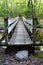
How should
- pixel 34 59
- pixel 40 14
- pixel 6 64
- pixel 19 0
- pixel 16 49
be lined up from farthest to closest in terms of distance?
1. pixel 19 0
2. pixel 40 14
3. pixel 16 49
4. pixel 34 59
5. pixel 6 64

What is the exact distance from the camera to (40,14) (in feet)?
31.6

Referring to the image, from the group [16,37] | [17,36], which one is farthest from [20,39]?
[17,36]

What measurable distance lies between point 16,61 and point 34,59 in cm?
45

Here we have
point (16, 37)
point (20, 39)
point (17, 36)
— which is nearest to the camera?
point (20, 39)

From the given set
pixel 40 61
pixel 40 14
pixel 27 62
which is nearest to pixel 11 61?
pixel 27 62

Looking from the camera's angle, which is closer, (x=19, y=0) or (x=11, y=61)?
(x=11, y=61)

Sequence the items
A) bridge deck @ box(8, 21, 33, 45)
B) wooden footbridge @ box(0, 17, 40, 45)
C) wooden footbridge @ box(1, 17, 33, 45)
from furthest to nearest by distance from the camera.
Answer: bridge deck @ box(8, 21, 33, 45), wooden footbridge @ box(1, 17, 33, 45), wooden footbridge @ box(0, 17, 40, 45)

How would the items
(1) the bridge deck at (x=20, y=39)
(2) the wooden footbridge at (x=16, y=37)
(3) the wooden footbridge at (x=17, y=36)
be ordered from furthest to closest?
(1) the bridge deck at (x=20, y=39)
(2) the wooden footbridge at (x=16, y=37)
(3) the wooden footbridge at (x=17, y=36)

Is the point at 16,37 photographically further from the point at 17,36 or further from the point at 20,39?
the point at 20,39

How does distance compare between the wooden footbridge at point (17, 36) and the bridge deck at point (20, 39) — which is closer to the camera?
the wooden footbridge at point (17, 36)

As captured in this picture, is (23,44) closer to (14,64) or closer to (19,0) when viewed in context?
(14,64)

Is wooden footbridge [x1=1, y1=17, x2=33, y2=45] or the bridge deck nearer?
wooden footbridge [x1=1, y1=17, x2=33, y2=45]

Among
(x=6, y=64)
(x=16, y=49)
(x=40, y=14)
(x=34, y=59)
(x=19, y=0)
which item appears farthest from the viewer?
(x=19, y=0)

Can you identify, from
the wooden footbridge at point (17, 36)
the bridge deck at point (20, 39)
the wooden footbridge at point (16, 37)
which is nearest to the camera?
the wooden footbridge at point (17, 36)
